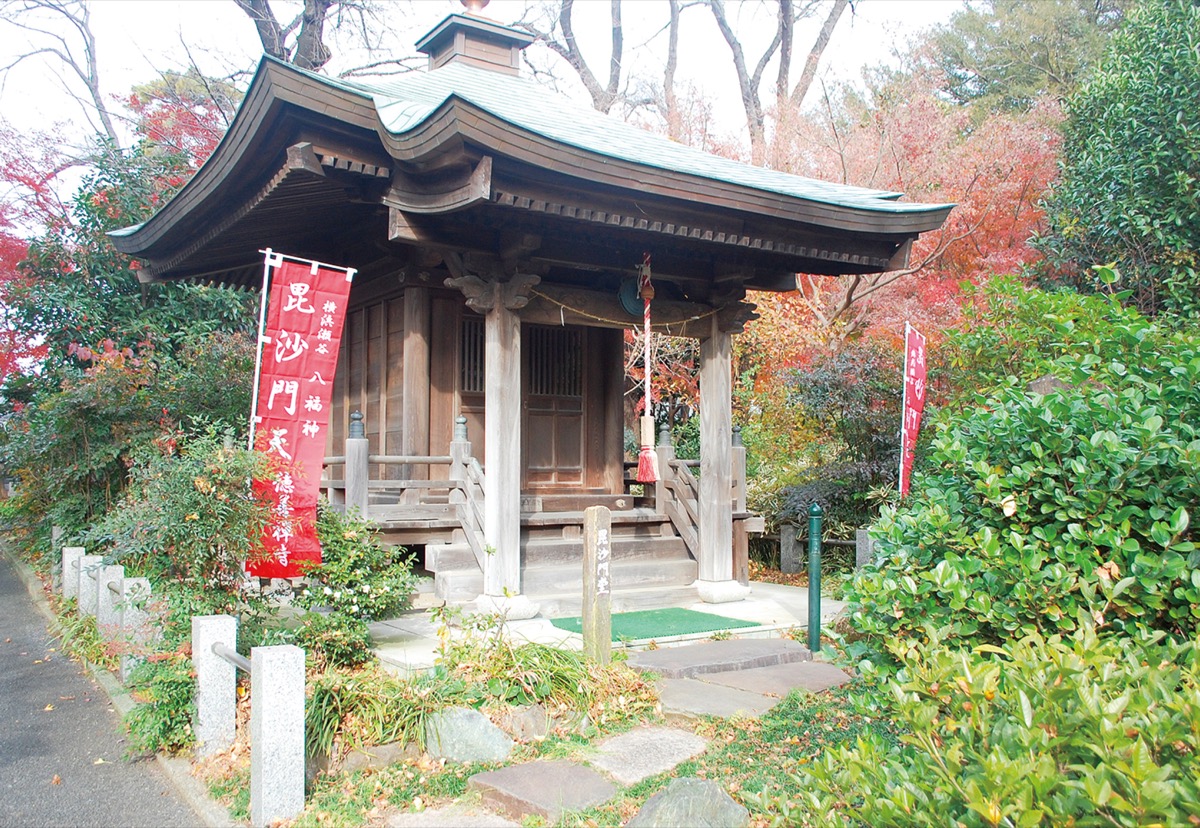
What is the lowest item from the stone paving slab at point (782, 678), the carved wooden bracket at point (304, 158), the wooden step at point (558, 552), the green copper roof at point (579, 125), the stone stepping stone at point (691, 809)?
the stone paving slab at point (782, 678)

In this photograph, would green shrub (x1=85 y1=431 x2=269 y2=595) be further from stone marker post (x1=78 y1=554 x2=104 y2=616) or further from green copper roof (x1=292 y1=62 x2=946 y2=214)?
green copper roof (x1=292 y1=62 x2=946 y2=214)

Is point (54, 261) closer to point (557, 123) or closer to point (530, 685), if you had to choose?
point (557, 123)

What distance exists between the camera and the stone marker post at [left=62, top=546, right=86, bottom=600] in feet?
30.2

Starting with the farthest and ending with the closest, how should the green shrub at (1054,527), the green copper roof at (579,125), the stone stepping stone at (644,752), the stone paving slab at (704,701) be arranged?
the green copper roof at (579,125) → the stone paving slab at (704,701) → the stone stepping stone at (644,752) → the green shrub at (1054,527)

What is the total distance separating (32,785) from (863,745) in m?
4.68

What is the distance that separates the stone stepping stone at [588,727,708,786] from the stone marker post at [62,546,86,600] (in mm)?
6583

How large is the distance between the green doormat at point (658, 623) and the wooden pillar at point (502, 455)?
0.78 m

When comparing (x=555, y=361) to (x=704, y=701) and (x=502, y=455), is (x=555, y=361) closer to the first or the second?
(x=502, y=455)

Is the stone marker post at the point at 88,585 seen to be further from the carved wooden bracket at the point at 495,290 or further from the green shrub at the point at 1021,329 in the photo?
the green shrub at the point at 1021,329

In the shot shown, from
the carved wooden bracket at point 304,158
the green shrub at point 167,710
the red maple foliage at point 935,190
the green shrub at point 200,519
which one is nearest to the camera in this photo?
the green shrub at point 167,710

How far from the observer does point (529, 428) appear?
10109 mm

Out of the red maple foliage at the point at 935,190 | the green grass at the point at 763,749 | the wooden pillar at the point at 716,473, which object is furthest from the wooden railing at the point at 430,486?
the red maple foliage at the point at 935,190

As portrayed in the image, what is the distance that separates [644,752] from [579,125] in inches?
248

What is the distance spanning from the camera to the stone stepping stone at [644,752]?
4703 mm
